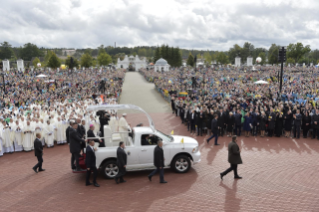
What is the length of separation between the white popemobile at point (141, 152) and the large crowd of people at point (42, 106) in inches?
46.3

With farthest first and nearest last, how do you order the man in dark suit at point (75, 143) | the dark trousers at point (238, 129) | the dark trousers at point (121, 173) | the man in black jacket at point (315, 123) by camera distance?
1. the dark trousers at point (238, 129)
2. the man in black jacket at point (315, 123)
3. the man in dark suit at point (75, 143)
4. the dark trousers at point (121, 173)

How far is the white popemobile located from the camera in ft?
26.7

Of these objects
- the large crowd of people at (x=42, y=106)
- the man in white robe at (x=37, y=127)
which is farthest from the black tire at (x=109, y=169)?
the man in white robe at (x=37, y=127)

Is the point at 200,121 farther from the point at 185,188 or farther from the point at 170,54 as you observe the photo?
the point at 170,54

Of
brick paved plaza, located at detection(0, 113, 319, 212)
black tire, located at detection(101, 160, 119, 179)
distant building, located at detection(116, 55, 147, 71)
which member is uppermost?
distant building, located at detection(116, 55, 147, 71)

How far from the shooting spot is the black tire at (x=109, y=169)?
8.14 metres

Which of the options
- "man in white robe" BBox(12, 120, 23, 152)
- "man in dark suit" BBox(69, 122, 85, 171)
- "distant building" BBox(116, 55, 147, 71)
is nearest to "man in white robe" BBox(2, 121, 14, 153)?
"man in white robe" BBox(12, 120, 23, 152)

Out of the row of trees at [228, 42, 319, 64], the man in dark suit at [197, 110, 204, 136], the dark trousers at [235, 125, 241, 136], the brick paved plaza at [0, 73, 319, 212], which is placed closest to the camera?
the brick paved plaza at [0, 73, 319, 212]

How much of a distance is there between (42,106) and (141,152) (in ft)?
43.1

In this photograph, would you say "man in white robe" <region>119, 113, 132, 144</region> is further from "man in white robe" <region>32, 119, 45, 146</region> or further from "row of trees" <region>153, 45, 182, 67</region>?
"row of trees" <region>153, 45, 182, 67</region>

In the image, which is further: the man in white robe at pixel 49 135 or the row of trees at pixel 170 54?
the row of trees at pixel 170 54

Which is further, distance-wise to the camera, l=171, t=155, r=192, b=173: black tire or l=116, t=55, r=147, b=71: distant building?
l=116, t=55, r=147, b=71: distant building

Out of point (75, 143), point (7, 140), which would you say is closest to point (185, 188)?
point (75, 143)

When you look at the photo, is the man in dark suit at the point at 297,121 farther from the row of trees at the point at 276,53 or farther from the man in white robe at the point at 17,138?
the row of trees at the point at 276,53
